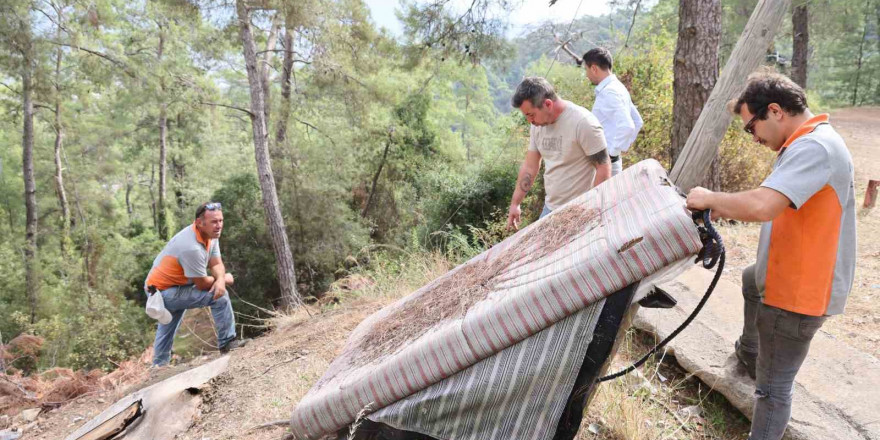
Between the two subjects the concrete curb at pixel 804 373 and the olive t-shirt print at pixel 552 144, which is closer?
the concrete curb at pixel 804 373

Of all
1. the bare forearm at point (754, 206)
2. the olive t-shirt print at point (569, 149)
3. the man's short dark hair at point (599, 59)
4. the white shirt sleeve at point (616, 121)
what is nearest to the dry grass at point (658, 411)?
the bare forearm at point (754, 206)

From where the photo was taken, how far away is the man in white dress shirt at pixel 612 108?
4164 millimetres

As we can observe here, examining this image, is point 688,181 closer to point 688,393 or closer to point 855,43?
point 688,393

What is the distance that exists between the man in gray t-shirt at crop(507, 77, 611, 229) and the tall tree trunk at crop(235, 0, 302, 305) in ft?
22.5

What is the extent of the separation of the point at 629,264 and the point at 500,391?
64 centimetres

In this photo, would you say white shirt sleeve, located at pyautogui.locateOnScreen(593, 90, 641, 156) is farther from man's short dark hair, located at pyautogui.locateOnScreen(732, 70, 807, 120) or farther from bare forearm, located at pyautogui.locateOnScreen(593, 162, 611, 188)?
man's short dark hair, located at pyautogui.locateOnScreen(732, 70, 807, 120)

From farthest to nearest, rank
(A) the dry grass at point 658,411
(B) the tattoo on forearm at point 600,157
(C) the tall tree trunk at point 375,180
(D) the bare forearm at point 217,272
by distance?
(C) the tall tree trunk at point 375,180
(D) the bare forearm at point 217,272
(B) the tattoo on forearm at point 600,157
(A) the dry grass at point 658,411

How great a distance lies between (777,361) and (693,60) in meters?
4.42

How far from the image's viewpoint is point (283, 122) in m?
15.2

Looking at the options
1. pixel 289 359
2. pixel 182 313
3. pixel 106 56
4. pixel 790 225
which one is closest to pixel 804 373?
pixel 790 225

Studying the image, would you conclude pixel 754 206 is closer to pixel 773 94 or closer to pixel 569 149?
pixel 773 94

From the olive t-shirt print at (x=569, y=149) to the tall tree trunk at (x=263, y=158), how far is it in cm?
683

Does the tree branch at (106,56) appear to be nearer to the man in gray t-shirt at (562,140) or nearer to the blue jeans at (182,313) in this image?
the blue jeans at (182,313)

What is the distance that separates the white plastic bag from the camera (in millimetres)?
4504
